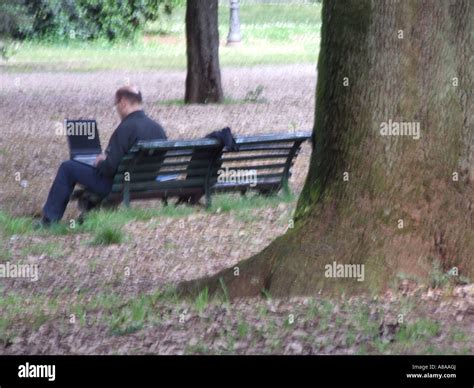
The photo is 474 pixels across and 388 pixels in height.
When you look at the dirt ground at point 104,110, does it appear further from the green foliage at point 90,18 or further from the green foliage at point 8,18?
the green foliage at point 90,18

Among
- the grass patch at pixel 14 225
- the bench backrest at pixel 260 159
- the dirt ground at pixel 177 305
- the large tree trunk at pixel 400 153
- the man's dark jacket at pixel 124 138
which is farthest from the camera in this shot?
the bench backrest at pixel 260 159

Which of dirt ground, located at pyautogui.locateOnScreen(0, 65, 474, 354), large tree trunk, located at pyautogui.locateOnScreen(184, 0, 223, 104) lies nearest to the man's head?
dirt ground, located at pyautogui.locateOnScreen(0, 65, 474, 354)

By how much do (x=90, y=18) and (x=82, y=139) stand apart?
34253 millimetres

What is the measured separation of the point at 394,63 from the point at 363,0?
43 cm

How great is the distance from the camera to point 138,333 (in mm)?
7188

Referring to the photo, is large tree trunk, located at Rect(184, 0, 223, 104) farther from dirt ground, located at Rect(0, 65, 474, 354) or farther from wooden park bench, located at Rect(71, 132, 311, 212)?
wooden park bench, located at Rect(71, 132, 311, 212)

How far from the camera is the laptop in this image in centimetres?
1295

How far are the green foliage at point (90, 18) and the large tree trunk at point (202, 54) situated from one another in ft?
65.4

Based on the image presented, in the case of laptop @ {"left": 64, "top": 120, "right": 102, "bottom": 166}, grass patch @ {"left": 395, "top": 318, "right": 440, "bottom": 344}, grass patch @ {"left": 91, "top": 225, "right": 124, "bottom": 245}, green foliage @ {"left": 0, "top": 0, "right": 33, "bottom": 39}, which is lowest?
grass patch @ {"left": 91, "top": 225, "right": 124, "bottom": 245}

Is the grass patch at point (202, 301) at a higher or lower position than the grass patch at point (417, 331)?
lower

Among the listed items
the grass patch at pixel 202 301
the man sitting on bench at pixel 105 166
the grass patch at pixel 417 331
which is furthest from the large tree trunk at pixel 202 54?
the grass patch at pixel 417 331

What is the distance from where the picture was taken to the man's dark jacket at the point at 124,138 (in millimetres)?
11625

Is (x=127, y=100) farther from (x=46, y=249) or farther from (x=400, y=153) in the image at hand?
(x=400, y=153)

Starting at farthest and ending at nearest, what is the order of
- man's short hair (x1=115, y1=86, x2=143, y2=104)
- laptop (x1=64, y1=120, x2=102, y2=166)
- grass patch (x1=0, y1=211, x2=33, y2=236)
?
laptop (x1=64, y1=120, x2=102, y2=166) < man's short hair (x1=115, y1=86, x2=143, y2=104) < grass patch (x1=0, y1=211, x2=33, y2=236)
